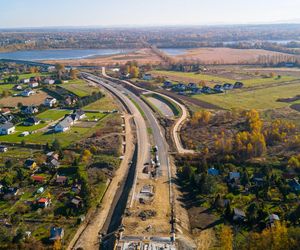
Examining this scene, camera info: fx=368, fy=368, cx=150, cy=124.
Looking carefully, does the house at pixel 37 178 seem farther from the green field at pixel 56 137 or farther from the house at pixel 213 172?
the house at pixel 213 172

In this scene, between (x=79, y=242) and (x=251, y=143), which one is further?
(x=251, y=143)

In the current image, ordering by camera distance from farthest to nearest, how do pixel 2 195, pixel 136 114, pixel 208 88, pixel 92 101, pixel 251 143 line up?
pixel 208 88 → pixel 92 101 → pixel 136 114 → pixel 251 143 → pixel 2 195

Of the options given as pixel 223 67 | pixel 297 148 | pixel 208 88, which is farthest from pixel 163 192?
pixel 223 67

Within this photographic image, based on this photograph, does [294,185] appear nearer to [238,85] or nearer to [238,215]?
[238,215]

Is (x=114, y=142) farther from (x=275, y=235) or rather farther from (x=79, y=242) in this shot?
(x=275, y=235)

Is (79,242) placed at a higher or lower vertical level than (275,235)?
lower

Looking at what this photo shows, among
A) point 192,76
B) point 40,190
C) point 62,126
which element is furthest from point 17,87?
point 40,190

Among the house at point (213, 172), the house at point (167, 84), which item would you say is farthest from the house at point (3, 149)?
the house at point (167, 84)
